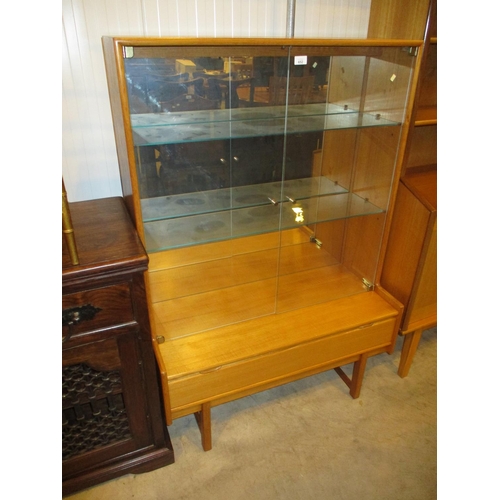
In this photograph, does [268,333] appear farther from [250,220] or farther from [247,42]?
[247,42]

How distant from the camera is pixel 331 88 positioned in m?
1.72

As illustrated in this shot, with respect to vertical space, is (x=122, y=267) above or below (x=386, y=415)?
above

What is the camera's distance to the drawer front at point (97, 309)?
1131 millimetres

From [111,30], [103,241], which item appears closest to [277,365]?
[103,241]

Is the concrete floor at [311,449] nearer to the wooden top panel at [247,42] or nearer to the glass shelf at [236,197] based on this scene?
the glass shelf at [236,197]

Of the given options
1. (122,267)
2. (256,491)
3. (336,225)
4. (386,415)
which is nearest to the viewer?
(122,267)

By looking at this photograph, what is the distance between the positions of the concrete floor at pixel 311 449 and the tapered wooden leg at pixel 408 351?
5 centimetres

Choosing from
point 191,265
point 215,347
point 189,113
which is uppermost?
point 189,113

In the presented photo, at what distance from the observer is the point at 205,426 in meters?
1.61

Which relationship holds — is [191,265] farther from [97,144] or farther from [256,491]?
[256,491]

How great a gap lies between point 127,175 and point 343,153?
40.7 inches

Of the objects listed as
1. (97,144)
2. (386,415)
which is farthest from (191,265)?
(386,415)

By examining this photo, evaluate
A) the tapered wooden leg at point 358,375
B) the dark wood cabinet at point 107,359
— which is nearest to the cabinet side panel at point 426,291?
the tapered wooden leg at point 358,375

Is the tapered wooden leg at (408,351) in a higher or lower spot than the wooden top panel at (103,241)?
lower
